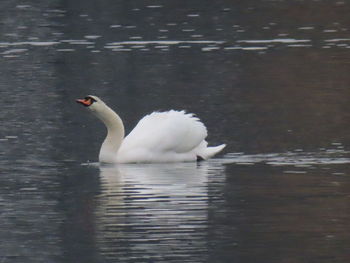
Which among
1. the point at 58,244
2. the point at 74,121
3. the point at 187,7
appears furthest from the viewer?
the point at 187,7

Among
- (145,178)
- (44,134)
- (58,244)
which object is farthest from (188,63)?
(58,244)

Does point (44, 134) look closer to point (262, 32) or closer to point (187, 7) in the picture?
point (262, 32)

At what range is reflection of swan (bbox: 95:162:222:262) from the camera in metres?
14.0

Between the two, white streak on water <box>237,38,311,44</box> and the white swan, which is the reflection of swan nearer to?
the white swan

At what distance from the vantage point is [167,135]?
1983 cm

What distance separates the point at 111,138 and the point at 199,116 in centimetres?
351

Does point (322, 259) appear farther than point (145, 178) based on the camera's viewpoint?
No

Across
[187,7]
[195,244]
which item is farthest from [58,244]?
[187,7]

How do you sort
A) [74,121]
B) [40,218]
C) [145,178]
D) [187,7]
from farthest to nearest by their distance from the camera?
1. [187,7]
2. [74,121]
3. [145,178]
4. [40,218]

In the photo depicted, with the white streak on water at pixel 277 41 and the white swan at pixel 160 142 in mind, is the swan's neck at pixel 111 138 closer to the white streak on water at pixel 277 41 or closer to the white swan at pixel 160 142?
the white swan at pixel 160 142

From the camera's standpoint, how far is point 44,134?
21.6 m

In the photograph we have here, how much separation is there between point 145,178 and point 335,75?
409 inches

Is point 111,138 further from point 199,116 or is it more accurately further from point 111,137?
point 199,116

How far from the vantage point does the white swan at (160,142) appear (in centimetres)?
1962
